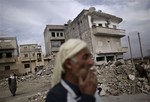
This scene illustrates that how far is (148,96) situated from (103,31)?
18.3m

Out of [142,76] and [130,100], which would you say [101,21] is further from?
[130,100]

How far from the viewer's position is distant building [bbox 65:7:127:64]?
2569cm

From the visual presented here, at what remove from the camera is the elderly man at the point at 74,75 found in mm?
981

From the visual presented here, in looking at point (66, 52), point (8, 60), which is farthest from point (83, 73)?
point (8, 60)

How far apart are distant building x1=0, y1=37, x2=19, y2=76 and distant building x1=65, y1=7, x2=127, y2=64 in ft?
47.4

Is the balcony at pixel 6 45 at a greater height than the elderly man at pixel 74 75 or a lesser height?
greater

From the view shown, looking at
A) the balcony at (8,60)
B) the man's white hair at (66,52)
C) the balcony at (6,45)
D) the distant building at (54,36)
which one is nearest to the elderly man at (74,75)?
the man's white hair at (66,52)

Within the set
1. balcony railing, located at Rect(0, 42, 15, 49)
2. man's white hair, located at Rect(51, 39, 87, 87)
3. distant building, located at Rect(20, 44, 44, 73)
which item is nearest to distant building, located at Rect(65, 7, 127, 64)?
distant building, located at Rect(20, 44, 44, 73)

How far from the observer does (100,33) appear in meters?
25.7

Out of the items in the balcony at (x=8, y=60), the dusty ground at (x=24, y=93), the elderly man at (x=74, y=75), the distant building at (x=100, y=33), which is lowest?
the dusty ground at (x=24, y=93)

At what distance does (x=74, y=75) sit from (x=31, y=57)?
38432 mm

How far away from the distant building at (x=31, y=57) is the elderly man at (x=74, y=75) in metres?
36.4

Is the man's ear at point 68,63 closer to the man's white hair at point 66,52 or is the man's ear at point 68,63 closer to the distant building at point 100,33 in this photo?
the man's white hair at point 66,52

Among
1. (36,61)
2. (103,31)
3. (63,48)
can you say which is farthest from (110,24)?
(63,48)
